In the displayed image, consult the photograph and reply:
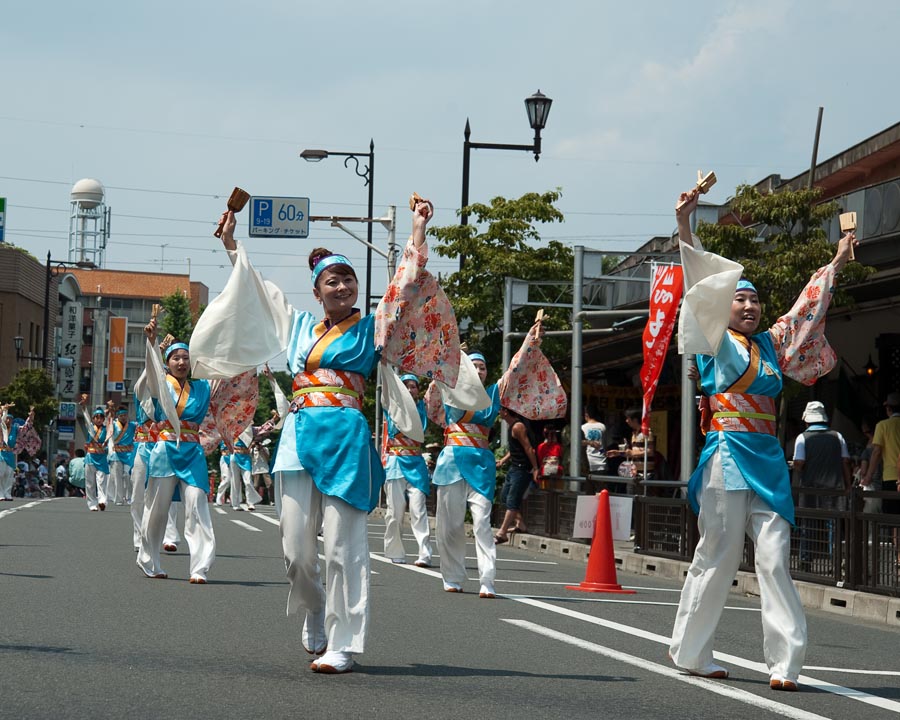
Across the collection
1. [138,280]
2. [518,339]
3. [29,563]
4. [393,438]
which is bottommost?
[29,563]

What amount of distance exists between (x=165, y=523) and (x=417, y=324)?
584 cm

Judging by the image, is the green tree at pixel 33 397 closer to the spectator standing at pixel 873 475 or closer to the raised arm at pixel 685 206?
the spectator standing at pixel 873 475

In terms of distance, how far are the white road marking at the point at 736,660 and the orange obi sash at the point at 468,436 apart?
5.16 ft

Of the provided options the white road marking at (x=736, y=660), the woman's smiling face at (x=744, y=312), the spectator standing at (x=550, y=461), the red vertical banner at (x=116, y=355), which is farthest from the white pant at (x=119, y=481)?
the red vertical banner at (x=116, y=355)

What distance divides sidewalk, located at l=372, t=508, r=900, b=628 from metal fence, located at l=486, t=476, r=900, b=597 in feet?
0.43

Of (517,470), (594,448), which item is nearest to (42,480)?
(594,448)

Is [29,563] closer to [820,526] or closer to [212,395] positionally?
[212,395]

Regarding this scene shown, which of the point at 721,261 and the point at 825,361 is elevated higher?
the point at 721,261

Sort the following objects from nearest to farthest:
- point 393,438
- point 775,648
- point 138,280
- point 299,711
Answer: point 299,711 → point 775,648 → point 393,438 → point 138,280

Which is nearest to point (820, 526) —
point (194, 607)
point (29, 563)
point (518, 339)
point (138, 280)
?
point (194, 607)

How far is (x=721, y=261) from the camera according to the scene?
747 cm

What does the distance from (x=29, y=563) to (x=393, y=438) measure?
14.5ft

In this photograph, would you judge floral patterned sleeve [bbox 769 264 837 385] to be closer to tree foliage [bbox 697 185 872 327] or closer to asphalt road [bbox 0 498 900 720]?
asphalt road [bbox 0 498 900 720]

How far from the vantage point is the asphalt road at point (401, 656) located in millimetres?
5988
